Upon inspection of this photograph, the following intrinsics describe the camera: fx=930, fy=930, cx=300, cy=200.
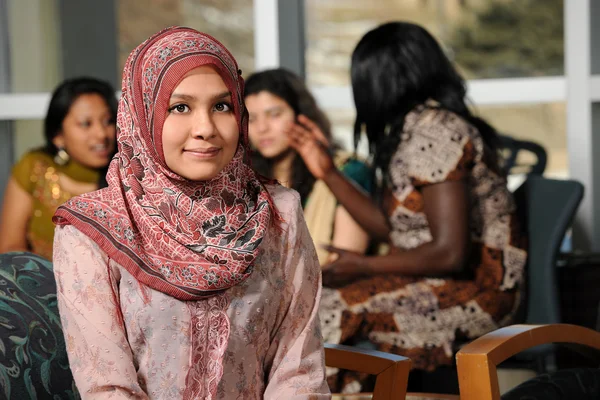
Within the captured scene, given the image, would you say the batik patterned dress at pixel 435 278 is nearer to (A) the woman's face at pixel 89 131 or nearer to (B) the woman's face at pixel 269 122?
(B) the woman's face at pixel 269 122

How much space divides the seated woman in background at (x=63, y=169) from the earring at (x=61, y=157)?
0.02 m

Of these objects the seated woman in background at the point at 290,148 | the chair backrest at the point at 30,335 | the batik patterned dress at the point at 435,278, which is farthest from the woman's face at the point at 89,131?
the chair backrest at the point at 30,335

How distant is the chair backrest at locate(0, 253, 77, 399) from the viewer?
1.51 metres

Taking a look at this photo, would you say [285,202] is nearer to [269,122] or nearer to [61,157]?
[269,122]

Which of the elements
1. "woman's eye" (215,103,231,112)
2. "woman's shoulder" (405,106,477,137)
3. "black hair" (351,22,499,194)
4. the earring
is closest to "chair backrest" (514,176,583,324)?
"black hair" (351,22,499,194)

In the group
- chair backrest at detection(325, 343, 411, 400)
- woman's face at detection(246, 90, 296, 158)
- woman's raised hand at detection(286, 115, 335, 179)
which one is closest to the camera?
chair backrest at detection(325, 343, 411, 400)

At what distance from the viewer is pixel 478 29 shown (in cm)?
531

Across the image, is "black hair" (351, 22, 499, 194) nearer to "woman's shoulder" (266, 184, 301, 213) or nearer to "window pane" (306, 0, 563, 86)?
"woman's shoulder" (266, 184, 301, 213)

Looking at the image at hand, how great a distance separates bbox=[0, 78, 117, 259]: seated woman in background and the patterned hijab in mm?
2016

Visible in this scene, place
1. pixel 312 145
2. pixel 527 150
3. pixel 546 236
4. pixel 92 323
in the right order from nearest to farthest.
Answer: pixel 92 323 → pixel 546 236 → pixel 312 145 → pixel 527 150

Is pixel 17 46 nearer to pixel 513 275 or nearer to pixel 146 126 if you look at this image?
pixel 513 275

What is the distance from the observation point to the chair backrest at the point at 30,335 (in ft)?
4.95

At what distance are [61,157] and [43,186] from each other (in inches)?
6.8

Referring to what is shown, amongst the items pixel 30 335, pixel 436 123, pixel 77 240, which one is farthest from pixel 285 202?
pixel 436 123
